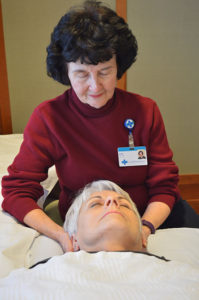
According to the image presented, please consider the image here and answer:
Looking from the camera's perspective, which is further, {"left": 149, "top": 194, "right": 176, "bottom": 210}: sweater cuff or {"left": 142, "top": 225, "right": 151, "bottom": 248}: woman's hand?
{"left": 149, "top": 194, "right": 176, "bottom": 210}: sweater cuff

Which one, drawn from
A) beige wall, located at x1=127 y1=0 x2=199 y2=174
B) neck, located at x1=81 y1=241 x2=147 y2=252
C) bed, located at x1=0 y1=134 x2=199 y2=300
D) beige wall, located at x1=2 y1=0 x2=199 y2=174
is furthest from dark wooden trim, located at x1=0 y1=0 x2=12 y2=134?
neck, located at x1=81 y1=241 x2=147 y2=252

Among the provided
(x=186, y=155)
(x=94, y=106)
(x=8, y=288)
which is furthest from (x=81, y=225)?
(x=186, y=155)

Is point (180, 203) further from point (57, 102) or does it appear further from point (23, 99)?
point (23, 99)

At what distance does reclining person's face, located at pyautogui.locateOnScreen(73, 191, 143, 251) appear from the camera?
967mm

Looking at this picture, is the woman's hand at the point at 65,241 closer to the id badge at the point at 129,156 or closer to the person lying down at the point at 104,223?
the person lying down at the point at 104,223

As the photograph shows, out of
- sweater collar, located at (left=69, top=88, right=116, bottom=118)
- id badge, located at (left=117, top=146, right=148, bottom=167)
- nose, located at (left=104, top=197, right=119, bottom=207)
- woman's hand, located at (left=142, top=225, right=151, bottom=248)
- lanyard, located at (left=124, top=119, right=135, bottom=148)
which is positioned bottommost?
woman's hand, located at (left=142, top=225, right=151, bottom=248)

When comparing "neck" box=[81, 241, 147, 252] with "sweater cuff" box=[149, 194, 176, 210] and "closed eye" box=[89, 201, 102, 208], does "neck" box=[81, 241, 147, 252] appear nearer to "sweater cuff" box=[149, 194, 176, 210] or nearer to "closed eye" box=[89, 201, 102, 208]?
"closed eye" box=[89, 201, 102, 208]

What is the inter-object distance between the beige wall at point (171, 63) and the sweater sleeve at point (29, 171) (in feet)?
5.40

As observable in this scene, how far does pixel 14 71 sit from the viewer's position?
2.57 metres

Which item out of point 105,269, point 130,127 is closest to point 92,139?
point 130,127

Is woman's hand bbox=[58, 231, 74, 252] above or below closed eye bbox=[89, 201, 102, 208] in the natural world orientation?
below

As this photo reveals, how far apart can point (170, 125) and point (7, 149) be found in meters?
1.61

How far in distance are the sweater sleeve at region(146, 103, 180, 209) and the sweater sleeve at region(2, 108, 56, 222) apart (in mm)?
470

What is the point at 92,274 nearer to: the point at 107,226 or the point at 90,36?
the point at 107,226
